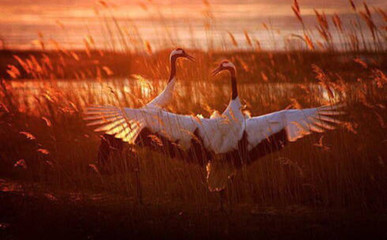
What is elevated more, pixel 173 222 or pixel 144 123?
pixel 144 123

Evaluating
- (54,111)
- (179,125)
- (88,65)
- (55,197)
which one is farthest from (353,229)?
(88,65)

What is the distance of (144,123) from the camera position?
15.1 feet

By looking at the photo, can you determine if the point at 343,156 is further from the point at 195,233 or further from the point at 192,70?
the point at 192,70

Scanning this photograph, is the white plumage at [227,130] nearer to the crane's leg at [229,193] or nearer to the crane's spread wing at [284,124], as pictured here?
the crane's spread wing at [284,124]

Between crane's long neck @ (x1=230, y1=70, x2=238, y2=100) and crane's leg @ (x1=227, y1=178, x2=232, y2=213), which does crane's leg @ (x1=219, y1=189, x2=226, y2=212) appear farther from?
crane's long neck @ (x1=230, y1=70, x2=238, y2=100)

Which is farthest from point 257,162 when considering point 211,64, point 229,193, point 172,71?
point 211,64

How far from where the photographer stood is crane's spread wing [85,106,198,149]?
4426mm

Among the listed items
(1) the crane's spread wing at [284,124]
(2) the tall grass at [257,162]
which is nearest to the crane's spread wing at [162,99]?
(2) the tall grass at [257,162]

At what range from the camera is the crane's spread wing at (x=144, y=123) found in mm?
4426

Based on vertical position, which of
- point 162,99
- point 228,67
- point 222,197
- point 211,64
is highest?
point 211,64

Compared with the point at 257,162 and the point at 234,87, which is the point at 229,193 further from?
the point at 234,87

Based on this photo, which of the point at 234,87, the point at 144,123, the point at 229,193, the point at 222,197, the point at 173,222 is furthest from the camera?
the point at 234,87

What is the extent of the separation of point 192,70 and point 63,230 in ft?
11.8

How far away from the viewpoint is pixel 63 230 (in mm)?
4199
